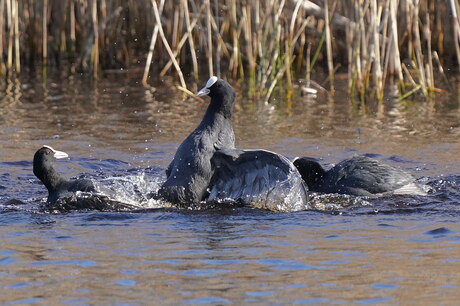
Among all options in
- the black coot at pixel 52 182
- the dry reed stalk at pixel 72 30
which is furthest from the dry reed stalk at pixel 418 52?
the dry reed stalk at pixel 72 30

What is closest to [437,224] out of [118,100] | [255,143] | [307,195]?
[307,195]

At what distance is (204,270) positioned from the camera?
14.0ft

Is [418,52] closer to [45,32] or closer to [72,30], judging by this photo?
[45,32]

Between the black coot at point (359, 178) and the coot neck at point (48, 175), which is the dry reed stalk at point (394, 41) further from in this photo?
the coot neck at point (48, 175)

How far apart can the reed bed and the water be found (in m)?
0.64

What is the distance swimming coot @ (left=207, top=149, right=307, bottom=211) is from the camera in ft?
18.8

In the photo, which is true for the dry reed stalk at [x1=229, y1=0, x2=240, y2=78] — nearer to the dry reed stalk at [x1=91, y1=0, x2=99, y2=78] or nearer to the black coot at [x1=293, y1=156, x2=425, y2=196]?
the dry reed stalk at [x1=91, y1=0, x2=99, y2=78]

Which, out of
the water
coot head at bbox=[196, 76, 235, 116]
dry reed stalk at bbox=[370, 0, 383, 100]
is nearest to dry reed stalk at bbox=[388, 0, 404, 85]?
dry reed stalk at bbox=[370, 0, 383, 100]

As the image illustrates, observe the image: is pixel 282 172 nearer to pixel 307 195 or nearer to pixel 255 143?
pixel 307 195

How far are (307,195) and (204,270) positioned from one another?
1.70 metres

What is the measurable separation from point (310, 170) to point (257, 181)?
67 cm

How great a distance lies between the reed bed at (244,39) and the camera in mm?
9359

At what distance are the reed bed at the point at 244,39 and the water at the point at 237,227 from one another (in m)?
0.64

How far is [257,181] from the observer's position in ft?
19.3
